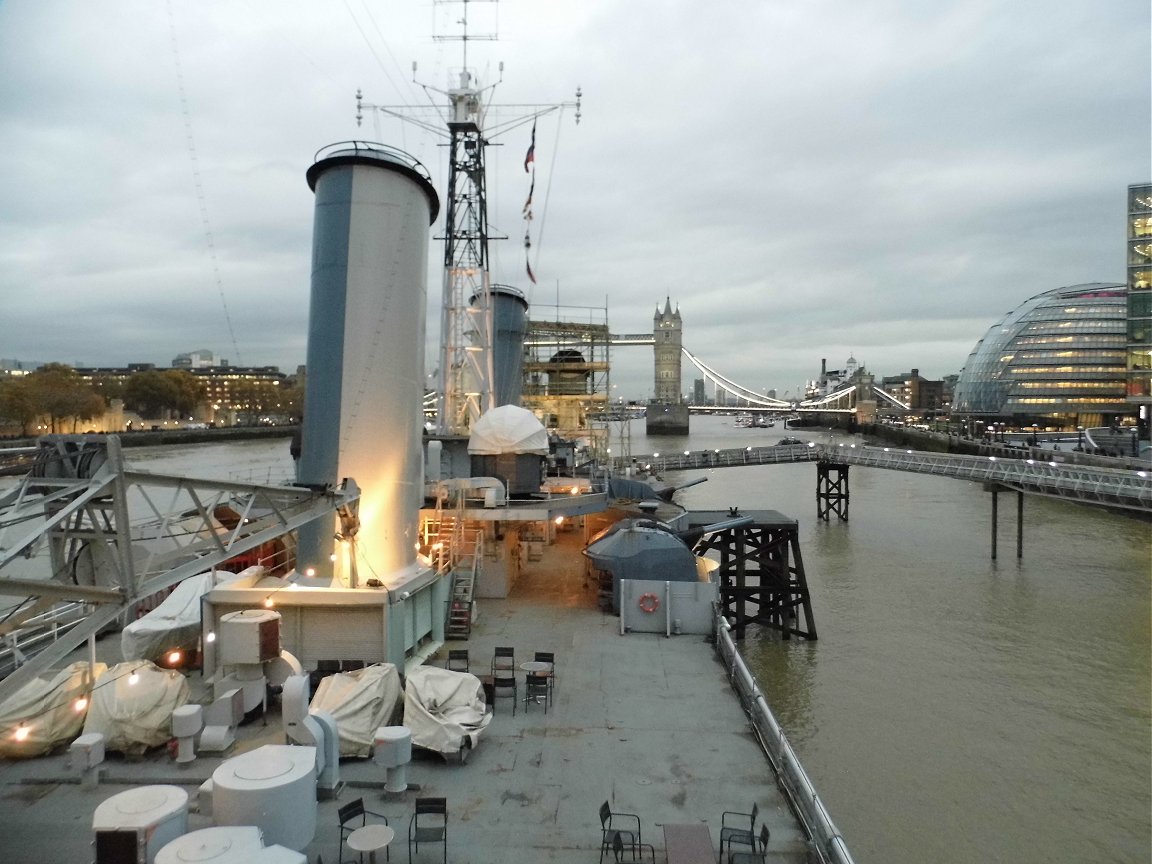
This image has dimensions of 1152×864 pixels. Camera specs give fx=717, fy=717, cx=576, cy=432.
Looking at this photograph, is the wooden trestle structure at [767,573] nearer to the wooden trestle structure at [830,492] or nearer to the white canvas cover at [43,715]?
the white canvas cover at [43,715]

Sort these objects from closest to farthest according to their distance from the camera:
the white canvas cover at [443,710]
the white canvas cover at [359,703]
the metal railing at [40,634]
A: the white canvas cover at [443,710] → the white canvas cover at [359,703] → the metal railing at [40,634]

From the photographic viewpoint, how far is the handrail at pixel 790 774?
20.2ft

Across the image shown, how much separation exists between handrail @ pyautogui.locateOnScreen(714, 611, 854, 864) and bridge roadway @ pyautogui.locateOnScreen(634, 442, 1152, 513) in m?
26.7

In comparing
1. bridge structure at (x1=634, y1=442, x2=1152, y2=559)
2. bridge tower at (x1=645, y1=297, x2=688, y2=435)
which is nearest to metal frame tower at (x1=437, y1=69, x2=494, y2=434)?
bridge structure at (x1=634, y1=442, x2=1152, y2=559)

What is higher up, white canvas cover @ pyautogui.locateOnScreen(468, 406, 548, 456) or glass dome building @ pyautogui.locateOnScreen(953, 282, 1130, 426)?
glass dome building @ pyautogui.locateOnScreen(953, 282, 1130, 426)

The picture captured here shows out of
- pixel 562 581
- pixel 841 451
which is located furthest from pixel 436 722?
pixel 841 451

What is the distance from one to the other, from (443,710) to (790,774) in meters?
3.97

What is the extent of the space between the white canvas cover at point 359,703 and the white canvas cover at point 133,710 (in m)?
1.70

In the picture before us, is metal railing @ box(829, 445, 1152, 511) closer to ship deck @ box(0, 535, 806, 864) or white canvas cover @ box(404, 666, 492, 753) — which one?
ship deck @ box(0, 535, 806, 864)

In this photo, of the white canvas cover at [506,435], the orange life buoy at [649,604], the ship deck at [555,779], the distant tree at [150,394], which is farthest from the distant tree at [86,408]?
the orange life buoy at [649,604]

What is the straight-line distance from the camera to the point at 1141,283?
70062 millimetres

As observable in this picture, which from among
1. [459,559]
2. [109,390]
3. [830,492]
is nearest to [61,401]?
[109,390]

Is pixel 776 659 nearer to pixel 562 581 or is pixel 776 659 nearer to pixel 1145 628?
pixel 562 581

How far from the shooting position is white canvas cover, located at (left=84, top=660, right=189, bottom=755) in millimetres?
8297
